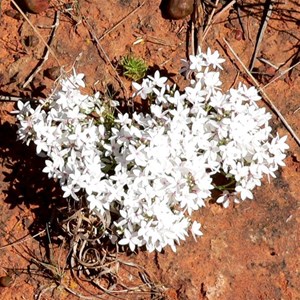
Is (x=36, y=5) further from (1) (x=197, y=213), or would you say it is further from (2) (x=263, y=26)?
(1) (x=197, y=213)

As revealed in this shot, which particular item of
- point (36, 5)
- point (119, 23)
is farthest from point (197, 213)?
point (36, 5)

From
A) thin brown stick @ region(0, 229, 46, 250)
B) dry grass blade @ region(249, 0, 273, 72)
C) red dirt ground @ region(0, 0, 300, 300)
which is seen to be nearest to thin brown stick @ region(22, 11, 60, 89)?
red dirt ground @ region(0, 0, 300, 300)

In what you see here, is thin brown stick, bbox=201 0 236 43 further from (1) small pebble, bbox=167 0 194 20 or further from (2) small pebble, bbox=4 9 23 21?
(2) small pebble, bbox=4 9 23 21

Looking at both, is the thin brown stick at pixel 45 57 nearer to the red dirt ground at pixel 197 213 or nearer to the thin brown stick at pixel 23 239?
the red dirt ground at pixel 197 213

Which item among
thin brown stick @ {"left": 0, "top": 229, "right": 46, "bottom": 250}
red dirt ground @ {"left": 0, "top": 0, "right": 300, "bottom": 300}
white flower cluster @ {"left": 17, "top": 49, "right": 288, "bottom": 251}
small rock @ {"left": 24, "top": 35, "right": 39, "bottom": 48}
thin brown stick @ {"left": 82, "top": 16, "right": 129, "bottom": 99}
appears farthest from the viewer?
small rock @ {"left": 24, "top": 35, "right": 39, "bottom": 48}

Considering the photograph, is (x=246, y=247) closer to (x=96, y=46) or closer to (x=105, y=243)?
(x=105, y=243)

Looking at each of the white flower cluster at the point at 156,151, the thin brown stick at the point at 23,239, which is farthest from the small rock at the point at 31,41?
the thin brown stick at the point at 23,239
